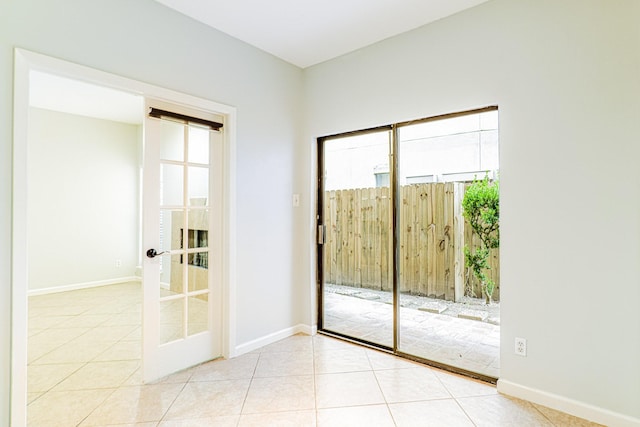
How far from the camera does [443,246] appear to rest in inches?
116

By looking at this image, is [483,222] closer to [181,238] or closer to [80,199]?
[181,238]

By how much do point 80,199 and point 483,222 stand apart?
5.79 metres

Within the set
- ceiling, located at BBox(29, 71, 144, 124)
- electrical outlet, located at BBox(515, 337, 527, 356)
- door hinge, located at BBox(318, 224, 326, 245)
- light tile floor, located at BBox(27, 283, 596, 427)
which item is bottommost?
light tile floor, located at BBox(27, 283, 596, 427)

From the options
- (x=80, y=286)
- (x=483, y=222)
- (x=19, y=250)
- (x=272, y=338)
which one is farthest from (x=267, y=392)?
(x=80, y=286)

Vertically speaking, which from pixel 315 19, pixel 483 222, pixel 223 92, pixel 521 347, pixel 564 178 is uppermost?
pixel 315 19

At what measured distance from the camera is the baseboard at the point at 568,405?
1.92 metres

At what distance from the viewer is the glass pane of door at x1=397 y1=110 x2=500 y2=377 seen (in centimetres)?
274

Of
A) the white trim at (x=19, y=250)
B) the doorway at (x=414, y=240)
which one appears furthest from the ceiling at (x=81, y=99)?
Answer: the doorway at (x=414, y=240)

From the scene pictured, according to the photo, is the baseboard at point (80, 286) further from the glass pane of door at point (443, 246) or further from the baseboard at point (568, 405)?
the baseboard at point (568, 405)

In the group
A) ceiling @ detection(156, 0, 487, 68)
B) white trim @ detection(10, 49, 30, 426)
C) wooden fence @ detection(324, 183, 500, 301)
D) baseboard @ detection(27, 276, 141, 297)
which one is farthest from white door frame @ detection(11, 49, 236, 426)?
baseboard @ detection(27, 276, 141, 297)

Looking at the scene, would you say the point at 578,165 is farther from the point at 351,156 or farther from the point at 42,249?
the point at 42,249

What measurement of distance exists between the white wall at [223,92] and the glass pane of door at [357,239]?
1.07 ft

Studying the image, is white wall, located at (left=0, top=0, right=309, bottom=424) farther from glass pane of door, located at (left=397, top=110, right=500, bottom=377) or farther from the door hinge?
glass pane of door, located at (left=397, top=110, right=500, bottom=377)

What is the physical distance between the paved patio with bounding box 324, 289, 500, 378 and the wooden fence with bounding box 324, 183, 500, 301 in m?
0.27
